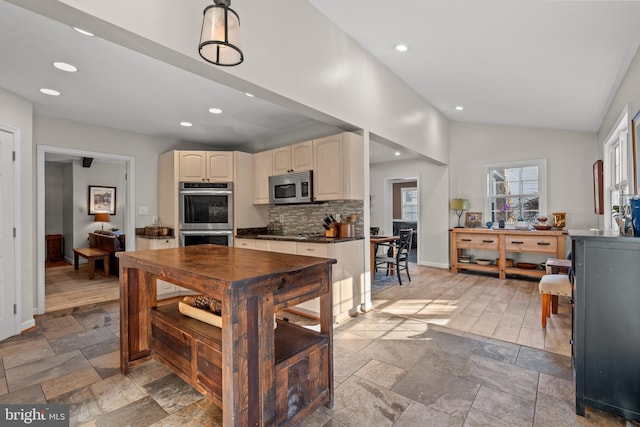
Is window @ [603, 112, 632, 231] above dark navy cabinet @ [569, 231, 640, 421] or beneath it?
above

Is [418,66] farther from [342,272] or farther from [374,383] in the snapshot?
[374,383]

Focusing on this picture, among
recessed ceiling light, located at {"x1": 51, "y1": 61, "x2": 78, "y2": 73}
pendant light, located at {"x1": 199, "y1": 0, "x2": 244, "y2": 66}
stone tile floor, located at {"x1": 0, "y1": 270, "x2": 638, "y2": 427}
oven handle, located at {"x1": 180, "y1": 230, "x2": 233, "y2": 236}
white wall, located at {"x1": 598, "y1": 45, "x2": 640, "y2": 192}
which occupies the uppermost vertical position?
recessed ceiling light, located at {"x1": 51, "y1": 61, "x2": 78, "y2": 73}

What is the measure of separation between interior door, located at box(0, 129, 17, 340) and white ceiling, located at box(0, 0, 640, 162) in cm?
66

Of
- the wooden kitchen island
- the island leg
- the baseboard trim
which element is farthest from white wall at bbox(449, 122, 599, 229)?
the island leg

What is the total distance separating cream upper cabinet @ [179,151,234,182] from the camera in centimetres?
455

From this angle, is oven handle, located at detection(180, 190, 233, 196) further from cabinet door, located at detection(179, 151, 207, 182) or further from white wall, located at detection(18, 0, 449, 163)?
white wall, located at detection(18, 0, 449, 163)

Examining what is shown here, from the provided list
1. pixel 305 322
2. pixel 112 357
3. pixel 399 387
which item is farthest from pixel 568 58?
pixel 112 357

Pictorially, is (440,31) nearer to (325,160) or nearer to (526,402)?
(325,160)

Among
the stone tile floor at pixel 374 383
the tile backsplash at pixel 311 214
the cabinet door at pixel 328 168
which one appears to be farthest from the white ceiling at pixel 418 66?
the stone tile floor at pixel 374 383

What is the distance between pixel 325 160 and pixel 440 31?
67.6 inches

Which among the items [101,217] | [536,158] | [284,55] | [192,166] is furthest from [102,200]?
[536,158]

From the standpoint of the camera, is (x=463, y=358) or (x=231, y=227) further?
(x=231, y=227)

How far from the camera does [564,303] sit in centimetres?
388

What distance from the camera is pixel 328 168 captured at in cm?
367
